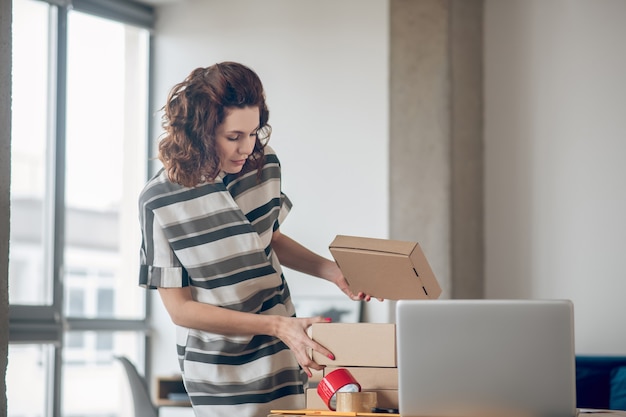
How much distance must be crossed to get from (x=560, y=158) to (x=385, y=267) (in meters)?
2.91

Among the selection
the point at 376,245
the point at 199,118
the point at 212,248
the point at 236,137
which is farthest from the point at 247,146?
the point at 376,245

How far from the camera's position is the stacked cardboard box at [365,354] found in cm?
189

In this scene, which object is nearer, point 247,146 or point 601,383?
point 247,146

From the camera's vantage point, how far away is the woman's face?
2.25 metres

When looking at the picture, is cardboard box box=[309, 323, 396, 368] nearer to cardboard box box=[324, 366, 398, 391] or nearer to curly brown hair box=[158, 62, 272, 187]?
cardboard box box=[324, 366, 398, 391]

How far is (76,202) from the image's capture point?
548cm

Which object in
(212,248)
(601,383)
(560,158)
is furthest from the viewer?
(560,158)

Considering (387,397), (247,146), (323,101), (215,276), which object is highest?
(323,101)

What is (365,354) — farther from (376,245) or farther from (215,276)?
(215,276)

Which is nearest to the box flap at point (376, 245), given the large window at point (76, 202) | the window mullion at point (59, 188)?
the large window at point (76, 202)

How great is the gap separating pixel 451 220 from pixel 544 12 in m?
1.29

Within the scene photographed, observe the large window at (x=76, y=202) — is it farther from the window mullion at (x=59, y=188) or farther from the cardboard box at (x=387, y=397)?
the cardboard box at (x=387, y=397)

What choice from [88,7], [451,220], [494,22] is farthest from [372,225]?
[88,7]

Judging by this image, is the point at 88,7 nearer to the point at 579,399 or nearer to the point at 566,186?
the point at 566,186
